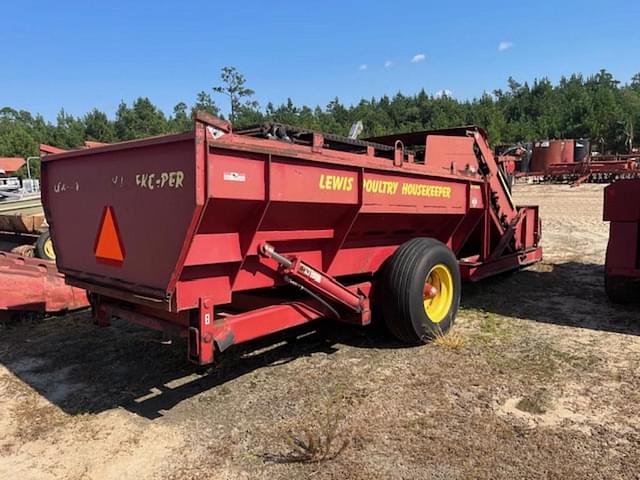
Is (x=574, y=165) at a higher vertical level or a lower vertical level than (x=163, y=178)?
higher

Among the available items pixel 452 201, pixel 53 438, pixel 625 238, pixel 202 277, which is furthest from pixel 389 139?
pixel 53 438

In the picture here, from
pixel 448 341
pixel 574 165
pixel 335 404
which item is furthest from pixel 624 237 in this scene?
pixel 574 165

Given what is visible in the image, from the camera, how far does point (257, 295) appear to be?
4590 millimetres

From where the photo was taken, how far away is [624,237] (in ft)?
19.2

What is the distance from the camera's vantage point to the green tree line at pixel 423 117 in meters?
56.7

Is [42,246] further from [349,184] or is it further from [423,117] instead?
[423,117]

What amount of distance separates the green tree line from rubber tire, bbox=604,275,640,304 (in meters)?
43.0

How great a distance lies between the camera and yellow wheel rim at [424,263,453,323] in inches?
203

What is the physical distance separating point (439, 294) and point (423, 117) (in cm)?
9203

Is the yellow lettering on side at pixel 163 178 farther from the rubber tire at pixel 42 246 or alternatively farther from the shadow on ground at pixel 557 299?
the rubber tire at pixel 42 246

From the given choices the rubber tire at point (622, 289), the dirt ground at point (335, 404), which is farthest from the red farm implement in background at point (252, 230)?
the rubber tire at point (622, 289)

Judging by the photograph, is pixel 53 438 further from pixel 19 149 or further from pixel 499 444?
pixel 19 149

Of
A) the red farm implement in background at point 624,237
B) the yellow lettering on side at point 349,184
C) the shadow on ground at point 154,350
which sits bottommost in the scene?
the shadow on ground at point 154,350

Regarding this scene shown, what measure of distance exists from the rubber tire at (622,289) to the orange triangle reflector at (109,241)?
5279 mm
